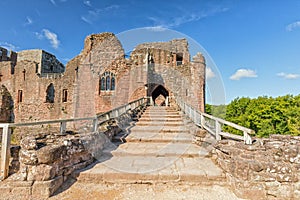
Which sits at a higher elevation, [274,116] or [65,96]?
[65,96]

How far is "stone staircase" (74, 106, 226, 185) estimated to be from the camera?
3.20 m

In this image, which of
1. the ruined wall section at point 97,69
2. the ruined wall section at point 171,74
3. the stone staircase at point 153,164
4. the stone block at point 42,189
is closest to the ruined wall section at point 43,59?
the ruined wall section at point 97,69

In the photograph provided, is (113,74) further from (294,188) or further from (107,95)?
(294,188)

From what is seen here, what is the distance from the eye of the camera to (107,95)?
17.8m

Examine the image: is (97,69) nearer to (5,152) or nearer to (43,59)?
(43,59)

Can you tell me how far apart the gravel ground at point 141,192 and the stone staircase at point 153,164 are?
0.12 m

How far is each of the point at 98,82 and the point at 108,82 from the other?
1014mm

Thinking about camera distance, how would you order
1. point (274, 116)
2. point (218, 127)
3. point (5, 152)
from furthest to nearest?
point (274, 116), point (218, 127), point (5, 152)

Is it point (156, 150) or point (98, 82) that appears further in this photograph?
point (98, 82)

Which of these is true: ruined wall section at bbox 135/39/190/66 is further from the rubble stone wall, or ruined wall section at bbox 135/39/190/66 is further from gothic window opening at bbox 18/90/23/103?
the rubble stone wall

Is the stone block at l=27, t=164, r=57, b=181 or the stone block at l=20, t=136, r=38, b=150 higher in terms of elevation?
the stone block at l=20, t=136, r=38, b=150

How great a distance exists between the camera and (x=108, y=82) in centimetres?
1812

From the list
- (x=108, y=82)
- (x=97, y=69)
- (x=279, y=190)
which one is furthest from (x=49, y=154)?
(x=97, y=69)

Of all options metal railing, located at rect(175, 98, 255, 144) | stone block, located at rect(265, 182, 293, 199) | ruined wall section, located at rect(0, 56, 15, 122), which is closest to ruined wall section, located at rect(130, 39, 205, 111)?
metal railing, located at rect(175, 98, 255, 144)
